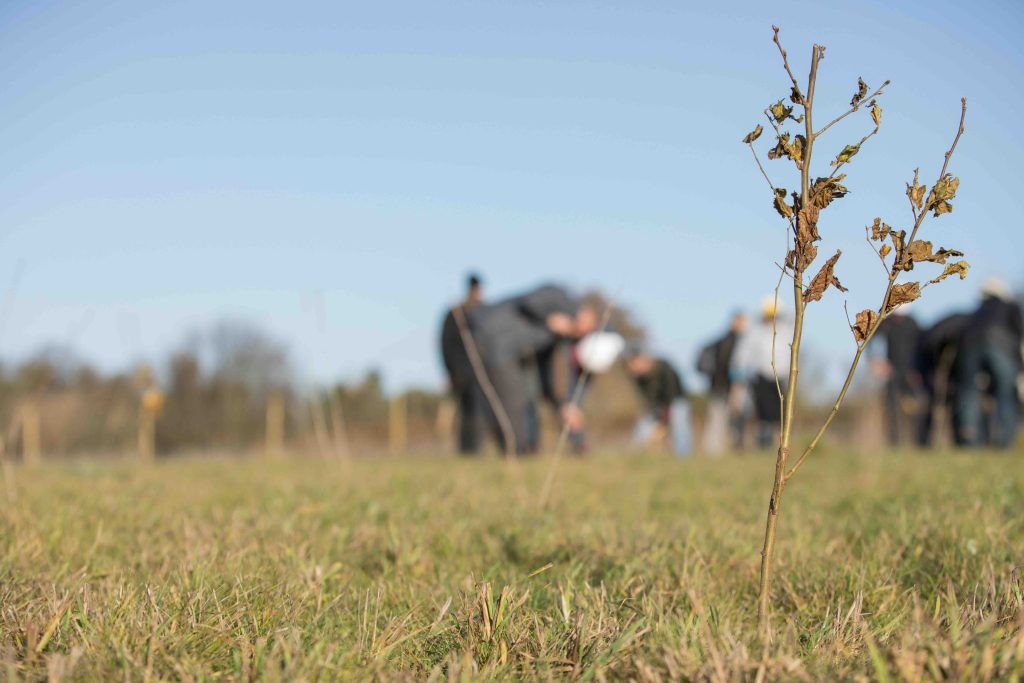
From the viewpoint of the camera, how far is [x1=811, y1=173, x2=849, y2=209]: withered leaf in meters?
1.96

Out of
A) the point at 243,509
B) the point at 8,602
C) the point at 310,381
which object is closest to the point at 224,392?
the point at 310,381

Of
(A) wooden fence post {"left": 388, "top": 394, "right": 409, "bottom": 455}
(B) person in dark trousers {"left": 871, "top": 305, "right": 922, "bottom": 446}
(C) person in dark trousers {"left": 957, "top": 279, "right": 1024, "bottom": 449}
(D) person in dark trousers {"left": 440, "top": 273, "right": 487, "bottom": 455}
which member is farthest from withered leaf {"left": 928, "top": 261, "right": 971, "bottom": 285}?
(A) wooden fence post {"left": 388, "top": 394, "right": 409, "bottom": 455}

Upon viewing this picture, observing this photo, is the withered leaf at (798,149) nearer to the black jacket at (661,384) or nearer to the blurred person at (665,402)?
the blurred person at (665,402)

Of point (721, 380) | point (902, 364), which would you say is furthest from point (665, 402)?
point (902, 364)

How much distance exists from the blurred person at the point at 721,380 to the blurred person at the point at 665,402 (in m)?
0.43

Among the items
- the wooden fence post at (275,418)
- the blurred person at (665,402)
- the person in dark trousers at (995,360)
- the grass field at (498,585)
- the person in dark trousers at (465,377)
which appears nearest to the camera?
the grass field at (498,585)

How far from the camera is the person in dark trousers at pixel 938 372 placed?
11.1 metres

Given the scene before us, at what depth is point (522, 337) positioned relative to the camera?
379 inches

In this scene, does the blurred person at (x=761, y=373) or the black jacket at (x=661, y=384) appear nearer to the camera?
the blurred person at (x=761, y=373)

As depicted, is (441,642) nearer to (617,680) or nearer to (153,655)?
(617,680)

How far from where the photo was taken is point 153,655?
1.83 metres

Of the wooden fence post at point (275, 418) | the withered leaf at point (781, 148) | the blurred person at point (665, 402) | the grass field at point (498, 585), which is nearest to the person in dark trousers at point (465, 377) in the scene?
the blurred person at point (665, 402)

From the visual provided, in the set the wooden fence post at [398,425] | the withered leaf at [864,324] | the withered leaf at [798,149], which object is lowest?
the wooden fence post at [398,425]

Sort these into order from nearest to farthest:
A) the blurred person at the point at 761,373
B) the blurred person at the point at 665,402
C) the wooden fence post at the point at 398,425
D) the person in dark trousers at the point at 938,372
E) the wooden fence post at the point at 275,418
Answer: the person in dark trousers at the point at 938,372
the blurred person at the point at 761,373
the blurred person at the point at 665,402
the wooden fence post at the point at 398,425
the wooden fence post at the point at 275,418
